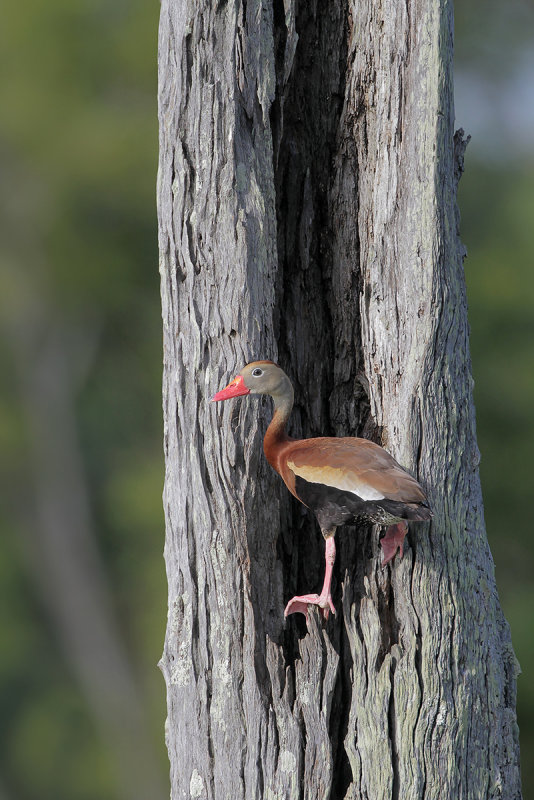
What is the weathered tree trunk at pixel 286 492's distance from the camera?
244cm

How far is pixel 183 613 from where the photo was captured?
8.41 ft

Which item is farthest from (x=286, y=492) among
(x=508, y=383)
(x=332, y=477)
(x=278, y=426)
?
(x=508, y=383)

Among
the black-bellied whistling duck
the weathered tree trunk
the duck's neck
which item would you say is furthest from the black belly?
the weathered tree trunk

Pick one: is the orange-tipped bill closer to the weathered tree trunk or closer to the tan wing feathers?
the weathered tree trunk

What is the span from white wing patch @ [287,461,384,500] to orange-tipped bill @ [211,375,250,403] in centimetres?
25

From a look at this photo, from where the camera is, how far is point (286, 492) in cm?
261

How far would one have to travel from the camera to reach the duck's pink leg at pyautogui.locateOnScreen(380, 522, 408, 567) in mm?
2434

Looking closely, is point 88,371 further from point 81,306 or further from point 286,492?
point 286,492

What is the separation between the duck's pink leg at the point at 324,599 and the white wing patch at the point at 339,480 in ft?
0.61

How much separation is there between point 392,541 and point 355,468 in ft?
1.02

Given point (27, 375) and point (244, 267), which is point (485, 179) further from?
point (244, 267)

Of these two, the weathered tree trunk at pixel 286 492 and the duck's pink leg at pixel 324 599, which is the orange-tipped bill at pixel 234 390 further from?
the duck's pink leg at pixel 324 599

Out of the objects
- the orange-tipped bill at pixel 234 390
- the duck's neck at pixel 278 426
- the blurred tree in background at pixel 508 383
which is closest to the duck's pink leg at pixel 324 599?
the duck's neck at pixel 278 426

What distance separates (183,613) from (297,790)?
591 mm
